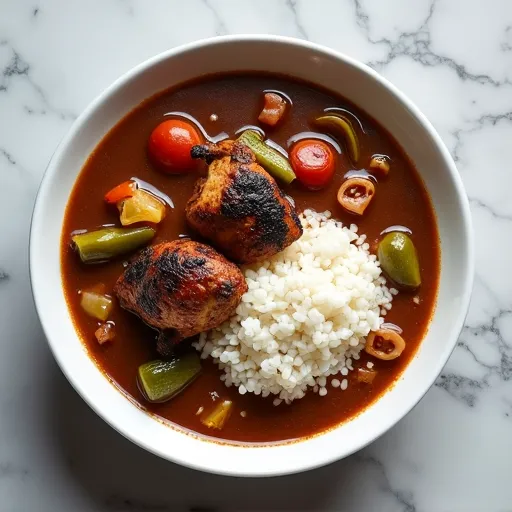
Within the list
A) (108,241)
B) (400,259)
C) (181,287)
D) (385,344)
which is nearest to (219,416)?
(181,287)

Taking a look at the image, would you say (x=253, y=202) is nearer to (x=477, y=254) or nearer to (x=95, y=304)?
(x=95, y=304)

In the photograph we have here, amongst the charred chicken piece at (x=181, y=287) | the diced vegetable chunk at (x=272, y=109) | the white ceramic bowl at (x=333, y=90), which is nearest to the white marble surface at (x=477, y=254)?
the white ceramic bowl at (x=333, y=90)

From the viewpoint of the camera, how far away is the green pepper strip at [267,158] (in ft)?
13.2

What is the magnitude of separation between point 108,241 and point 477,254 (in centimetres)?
232

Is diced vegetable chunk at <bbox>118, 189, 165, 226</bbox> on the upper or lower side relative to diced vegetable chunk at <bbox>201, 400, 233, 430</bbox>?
upper

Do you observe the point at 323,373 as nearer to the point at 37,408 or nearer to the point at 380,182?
the point at 380,182

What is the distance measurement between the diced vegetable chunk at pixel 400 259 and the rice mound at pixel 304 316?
7cm

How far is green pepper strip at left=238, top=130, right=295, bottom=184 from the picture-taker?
4031mm

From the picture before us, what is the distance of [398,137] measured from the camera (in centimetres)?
410

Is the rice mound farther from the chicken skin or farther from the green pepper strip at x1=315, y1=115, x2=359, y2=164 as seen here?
the green pepper strip at x1=315, y1=115, x2=359, y2=164

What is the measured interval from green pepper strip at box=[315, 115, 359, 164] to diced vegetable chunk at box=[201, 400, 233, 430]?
1.65 m

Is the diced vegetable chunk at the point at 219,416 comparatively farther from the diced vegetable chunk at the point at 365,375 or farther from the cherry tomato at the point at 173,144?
the cherry tomato at the point at 173,144

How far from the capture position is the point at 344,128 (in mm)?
4082

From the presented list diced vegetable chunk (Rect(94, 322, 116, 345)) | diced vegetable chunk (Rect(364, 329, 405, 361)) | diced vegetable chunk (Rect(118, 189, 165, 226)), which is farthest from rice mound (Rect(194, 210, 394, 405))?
diced vegetable chunk (Rect(118, 189, 165, 226))
